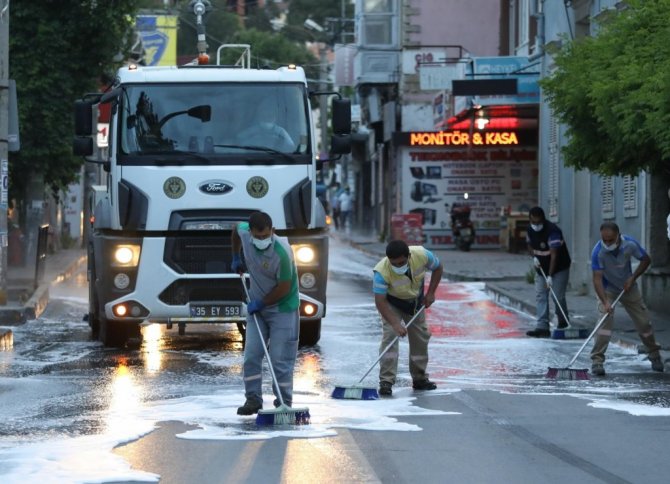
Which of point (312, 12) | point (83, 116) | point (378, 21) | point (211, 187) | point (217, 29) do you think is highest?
point (312, 12)

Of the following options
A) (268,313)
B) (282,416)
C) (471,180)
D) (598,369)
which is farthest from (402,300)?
(471,180)

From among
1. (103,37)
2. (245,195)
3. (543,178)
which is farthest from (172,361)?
(543,178)

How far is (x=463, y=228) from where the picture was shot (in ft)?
146

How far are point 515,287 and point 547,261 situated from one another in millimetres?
8225

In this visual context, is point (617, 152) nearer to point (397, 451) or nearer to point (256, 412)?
point (256, 412)

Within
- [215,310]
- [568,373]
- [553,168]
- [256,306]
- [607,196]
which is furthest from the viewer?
[553,168]

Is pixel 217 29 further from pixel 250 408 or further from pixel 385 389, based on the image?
pixel 250 408

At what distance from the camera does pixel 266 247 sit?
39.0ft

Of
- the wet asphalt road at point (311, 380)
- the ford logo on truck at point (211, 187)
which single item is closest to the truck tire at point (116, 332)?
the wet asphalt road at point (311, 380)

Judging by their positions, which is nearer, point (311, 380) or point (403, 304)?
point (403, 304)

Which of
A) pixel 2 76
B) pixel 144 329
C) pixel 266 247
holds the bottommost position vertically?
pixel 144 329

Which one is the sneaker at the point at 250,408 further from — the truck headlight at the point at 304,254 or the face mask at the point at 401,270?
the truck headlight at the point at 304,254

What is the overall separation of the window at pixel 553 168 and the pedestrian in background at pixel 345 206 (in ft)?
118

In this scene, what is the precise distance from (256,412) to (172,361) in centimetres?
474
